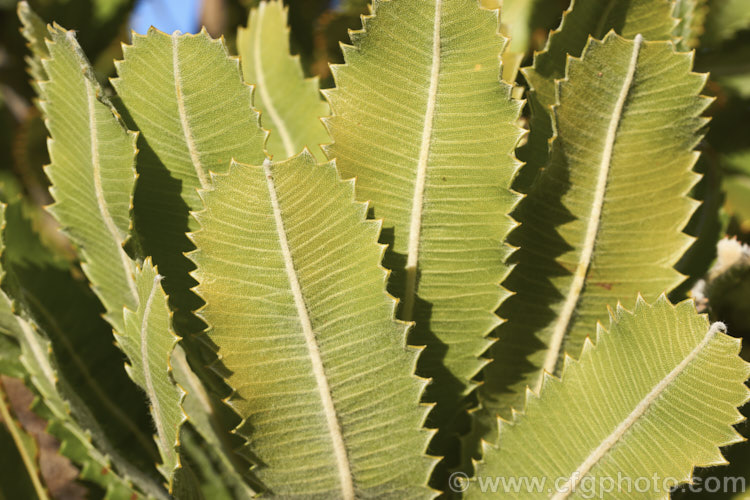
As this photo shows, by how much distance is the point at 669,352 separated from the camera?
27.5 inches

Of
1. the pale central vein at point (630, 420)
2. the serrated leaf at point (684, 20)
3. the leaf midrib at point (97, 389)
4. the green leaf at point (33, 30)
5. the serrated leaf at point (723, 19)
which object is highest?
the serrated leaf at point (723, 19)

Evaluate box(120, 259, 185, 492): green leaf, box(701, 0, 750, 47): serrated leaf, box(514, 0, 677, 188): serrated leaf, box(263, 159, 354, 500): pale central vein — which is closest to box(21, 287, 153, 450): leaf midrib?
box(120, 259, 185, 492): green leaf

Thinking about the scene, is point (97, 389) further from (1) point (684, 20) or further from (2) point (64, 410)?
(1) point (684, 20)

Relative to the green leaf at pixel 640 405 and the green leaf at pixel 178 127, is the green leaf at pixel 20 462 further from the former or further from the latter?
the green leaf at pixel 640 405

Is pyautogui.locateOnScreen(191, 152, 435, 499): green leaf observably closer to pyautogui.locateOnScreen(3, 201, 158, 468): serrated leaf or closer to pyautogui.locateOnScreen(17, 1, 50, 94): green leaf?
pyautogui.locateOnScreen(3, 201, 158, 468): serrated leaf

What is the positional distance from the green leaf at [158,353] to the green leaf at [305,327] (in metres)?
0.05

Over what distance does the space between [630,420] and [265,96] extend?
0.71 meters

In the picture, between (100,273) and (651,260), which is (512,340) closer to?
(651,260)

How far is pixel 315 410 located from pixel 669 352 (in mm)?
376

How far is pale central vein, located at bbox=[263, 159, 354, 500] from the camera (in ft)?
2.20

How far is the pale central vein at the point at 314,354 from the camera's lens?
0.67 meters

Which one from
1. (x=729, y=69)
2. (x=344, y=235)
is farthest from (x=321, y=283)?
(x=729, y=69)

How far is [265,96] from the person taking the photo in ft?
3.46

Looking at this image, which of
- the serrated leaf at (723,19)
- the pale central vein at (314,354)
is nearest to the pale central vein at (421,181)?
the pale central vein at (314,354)
